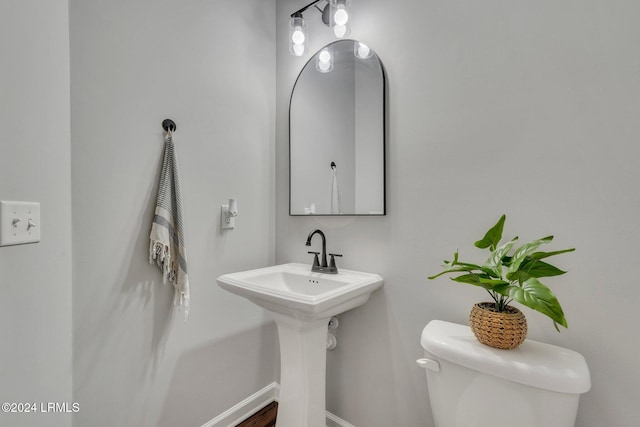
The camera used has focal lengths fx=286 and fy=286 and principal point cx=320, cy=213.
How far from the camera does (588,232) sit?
Result: 925 mm

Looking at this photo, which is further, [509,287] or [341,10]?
[341,10]

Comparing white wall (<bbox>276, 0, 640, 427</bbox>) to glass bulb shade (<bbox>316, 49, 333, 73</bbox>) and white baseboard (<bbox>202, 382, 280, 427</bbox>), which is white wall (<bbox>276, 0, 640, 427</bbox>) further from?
white baseboard (<bbox>202, 382, 280, 427</bbox>)

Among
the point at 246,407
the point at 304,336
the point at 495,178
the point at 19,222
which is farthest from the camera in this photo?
the point at 246,407

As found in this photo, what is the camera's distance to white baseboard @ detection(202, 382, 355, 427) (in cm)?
150

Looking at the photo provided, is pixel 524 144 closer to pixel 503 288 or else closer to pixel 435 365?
pixel 503 288

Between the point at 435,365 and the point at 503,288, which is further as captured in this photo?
the point at 435,365

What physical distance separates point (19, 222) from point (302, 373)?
1.10 m

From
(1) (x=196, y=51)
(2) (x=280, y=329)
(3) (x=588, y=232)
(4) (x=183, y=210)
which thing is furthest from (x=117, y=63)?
(3) (x=588, y=232)

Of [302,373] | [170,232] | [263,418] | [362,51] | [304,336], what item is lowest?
[263,418]

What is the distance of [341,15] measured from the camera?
1393 millimetres

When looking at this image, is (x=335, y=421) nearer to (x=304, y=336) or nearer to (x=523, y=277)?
(x=304, y=336)

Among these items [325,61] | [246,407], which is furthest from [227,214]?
[246,407]

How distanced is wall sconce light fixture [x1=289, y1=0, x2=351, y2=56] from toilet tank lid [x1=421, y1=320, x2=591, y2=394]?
1.44 meters

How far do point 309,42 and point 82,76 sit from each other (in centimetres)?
115
